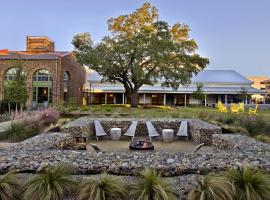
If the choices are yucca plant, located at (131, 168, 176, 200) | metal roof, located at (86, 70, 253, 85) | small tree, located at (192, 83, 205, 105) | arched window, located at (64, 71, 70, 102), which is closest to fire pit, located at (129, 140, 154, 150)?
yucca plant, located at (131, 168, 176, 200)

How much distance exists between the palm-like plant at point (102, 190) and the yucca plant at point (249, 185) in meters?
1.69

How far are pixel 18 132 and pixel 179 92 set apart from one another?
29.2 meters

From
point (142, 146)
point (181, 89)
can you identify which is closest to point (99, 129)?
point (142, 146)

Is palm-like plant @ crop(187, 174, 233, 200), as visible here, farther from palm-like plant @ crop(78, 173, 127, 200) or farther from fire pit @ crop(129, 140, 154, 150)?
fire pit @ crop(129, 140, 154, 150)

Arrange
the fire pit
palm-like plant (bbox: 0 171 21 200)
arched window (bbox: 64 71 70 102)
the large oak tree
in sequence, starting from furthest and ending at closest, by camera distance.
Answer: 1. arched window (bbox: 64 71 70 102)
2. the large oak tree
3. the fire pit
4. palm-like plant (bbox: 0 171 21 200)

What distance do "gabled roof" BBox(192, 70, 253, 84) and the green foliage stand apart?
110 feet

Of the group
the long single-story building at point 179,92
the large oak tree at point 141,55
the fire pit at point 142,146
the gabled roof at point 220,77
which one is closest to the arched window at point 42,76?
the large oak tree at point 141,55

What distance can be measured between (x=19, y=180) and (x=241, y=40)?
27.2 meters

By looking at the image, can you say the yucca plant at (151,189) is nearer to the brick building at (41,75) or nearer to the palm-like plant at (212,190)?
the palm-like plant at (212,190)

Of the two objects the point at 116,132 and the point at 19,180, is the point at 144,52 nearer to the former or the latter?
the point at 116,132

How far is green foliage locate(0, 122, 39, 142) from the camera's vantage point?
29.9 ft

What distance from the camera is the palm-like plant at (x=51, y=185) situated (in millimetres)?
3643

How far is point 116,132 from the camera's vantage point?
11555mm

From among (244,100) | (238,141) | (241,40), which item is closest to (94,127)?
(238,141)
